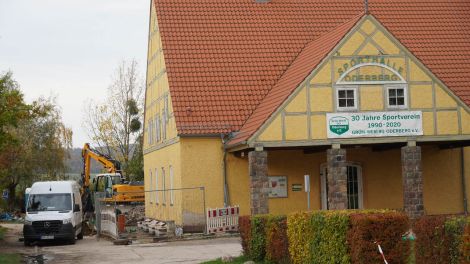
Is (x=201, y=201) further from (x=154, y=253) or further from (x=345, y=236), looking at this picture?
(x=345, y=236)

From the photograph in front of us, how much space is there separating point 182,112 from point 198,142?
1.40 metres

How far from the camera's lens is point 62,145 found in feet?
245

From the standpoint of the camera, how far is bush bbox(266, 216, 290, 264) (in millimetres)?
17344

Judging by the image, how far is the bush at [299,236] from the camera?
1562 cm

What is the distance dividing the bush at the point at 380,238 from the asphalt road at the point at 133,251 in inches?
329

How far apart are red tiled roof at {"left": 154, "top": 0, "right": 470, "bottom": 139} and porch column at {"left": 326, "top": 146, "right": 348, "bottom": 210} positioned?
4787 mm


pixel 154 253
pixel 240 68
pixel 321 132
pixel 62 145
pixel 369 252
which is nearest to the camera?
pixel 369 252

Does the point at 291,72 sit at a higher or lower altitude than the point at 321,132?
higher

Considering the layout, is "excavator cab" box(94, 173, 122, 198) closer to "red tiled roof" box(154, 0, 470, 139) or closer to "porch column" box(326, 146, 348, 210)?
"red tiled roof" box(154, 0, 470, 139)

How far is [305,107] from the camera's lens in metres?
27.3

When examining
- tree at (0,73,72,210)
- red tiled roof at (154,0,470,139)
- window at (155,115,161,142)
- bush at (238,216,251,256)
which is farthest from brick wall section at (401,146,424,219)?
tree at (0,73,72,210)

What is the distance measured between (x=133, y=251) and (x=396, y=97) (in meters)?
10.3

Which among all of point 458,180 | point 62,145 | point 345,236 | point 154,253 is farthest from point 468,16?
point 62,145

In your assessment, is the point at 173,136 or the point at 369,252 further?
the point at 173,136
